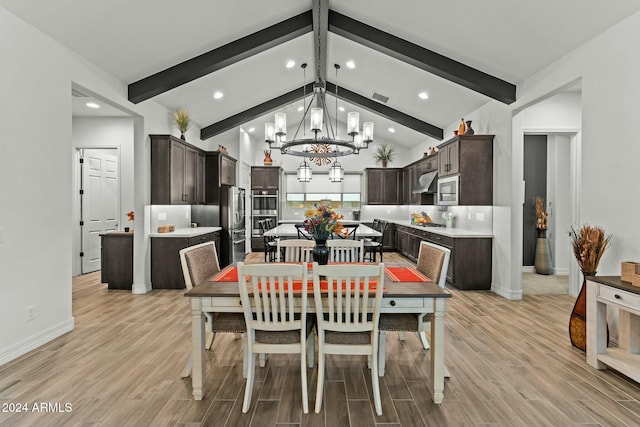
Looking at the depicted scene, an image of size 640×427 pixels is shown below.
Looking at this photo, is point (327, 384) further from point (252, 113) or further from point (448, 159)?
point (252, 113)

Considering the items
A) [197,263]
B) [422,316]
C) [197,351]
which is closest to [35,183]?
[197,263]

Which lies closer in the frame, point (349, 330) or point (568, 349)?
point (349, 330)

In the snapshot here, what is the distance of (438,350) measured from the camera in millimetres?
2320

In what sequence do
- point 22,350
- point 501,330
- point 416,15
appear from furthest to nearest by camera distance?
point 416,15 → point 501,330 → point 22,350

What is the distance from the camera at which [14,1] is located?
2.81 metres

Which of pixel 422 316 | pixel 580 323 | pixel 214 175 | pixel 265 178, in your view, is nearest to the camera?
pixel 422 316

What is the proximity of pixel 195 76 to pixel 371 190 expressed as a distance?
20.3 feet

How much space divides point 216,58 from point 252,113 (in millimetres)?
2782

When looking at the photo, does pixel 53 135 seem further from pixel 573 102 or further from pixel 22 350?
pixel 573 102

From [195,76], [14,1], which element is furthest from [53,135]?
[195,76]

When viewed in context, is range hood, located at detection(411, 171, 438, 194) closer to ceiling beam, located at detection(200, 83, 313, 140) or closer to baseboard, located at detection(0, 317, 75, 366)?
ceiling beam, located at detection(200, 83, 313, 140)

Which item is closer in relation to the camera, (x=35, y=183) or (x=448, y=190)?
(x=35, y=183)

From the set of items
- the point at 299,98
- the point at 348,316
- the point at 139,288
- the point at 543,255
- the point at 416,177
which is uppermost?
the point at 299,98

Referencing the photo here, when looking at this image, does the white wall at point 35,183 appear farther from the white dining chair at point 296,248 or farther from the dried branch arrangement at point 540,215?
the dried branch arrangement at point 540,215
